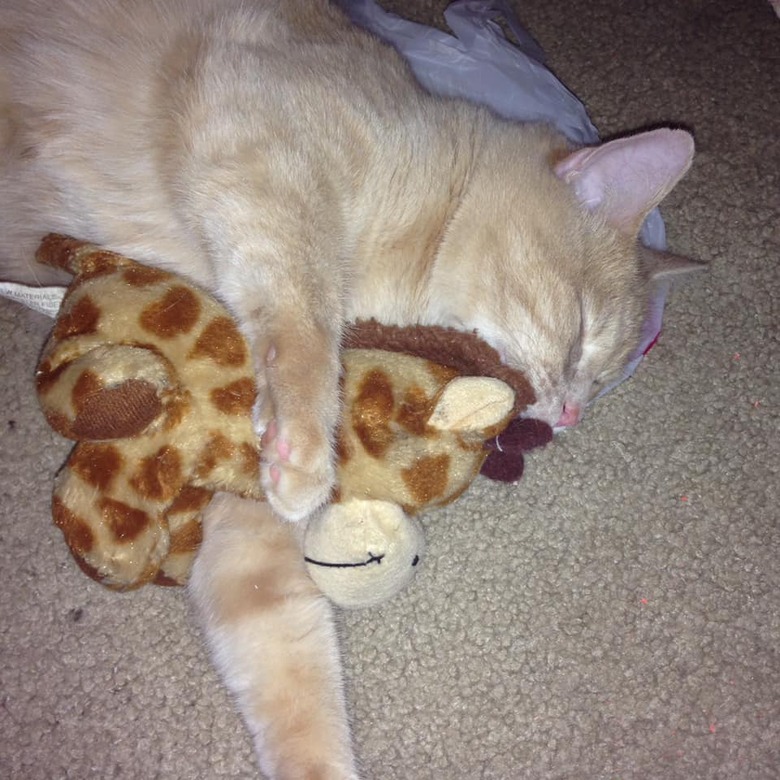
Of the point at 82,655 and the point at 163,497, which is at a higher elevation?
the point at 163,497

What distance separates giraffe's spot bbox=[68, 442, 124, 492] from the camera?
3.09 ft

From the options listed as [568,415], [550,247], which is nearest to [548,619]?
[568,415]

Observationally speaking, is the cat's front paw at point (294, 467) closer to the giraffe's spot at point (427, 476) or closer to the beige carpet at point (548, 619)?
the giraffe's spot at point (427, 476)

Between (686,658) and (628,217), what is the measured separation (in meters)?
0.78

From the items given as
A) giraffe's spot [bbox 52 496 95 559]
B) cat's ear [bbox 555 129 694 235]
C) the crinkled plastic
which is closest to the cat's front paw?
giraffe's spot [bbox 52 496 95 559]

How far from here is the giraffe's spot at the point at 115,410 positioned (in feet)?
2.96

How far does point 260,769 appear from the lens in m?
1.18

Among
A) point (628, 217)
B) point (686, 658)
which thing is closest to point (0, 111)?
point (628, 217)

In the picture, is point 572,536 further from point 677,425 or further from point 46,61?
point 46,61

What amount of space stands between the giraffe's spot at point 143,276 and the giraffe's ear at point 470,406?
41 cm

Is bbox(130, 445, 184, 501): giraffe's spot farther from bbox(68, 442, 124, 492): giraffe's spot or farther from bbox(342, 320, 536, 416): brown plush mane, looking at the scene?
bbox(342, 320, 536, 416): brown plush mane

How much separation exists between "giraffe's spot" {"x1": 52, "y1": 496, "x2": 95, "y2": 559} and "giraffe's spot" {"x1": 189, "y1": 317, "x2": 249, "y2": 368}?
24 centimetres

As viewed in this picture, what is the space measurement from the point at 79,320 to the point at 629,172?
0.84m

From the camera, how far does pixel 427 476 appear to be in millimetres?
1025
